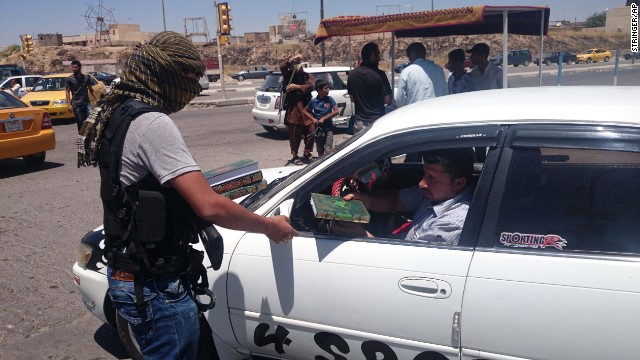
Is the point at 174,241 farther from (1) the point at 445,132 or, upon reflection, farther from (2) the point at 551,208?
(2) the point at 551,208

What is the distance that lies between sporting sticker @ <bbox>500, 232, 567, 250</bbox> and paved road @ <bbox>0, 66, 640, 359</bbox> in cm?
265

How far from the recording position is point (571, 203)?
2271mm

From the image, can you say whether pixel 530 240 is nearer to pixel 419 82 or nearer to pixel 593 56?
pixel 419 82

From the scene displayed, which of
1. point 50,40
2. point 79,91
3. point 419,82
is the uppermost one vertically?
point 50,40

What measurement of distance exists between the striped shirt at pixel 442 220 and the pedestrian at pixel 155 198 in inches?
32.4

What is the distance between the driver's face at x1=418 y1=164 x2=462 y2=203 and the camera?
2734 millimetres

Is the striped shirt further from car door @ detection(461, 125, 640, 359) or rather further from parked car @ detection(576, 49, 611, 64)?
parked car @ detection(576, 49, 611, 64)

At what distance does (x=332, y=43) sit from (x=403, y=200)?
74.6 meters

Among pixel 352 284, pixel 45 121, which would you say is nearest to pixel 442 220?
pixel 352 284

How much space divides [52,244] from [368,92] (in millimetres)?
4286

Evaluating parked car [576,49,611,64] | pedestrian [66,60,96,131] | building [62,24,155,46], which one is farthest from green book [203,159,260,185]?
building [62,24,155,46]

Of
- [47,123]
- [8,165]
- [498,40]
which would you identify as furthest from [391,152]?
[498,40]

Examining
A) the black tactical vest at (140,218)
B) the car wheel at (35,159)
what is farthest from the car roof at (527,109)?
the car wheel at (35,159)

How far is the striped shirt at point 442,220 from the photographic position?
250 centimetres
